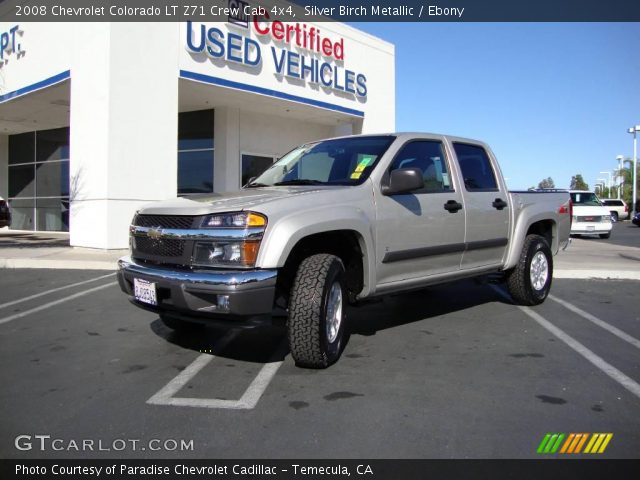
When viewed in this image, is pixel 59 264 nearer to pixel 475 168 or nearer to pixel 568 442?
pixel 475 168

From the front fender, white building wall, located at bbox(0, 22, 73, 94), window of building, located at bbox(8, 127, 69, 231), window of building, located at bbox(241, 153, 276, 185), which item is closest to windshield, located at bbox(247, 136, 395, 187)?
the front fender

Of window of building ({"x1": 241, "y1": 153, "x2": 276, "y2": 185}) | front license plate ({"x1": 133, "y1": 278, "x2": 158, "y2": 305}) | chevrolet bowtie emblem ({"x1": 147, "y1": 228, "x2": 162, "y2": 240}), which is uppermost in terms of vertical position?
window of building ({"x1": 241, "y1": 153, "x2": 276, "y2": 185})

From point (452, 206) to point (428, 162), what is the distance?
1.65ft

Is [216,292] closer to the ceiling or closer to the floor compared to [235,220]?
closer to the floor

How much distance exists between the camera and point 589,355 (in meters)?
4.40

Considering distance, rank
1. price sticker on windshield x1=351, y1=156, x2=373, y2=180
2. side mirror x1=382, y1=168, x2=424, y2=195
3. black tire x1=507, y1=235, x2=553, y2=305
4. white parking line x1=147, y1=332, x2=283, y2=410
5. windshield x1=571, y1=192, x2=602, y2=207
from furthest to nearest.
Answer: windshield x1=571, y1=192, x2=602, y2=207 < black tire x1=507, y1=235, x2=553, y2=305 < price sticker on windshield x1=351, y1=156, x2=373, y2=180 < side mirror x1=382, y1=168, x2=424, y2=195 < white parking line x1=147, y1=332, x2=283, y2=410

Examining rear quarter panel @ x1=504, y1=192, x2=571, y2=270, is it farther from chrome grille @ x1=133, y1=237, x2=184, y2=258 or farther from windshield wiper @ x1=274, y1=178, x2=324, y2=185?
chrome grille @ x1=133, y1=237, x2=184, y2=258

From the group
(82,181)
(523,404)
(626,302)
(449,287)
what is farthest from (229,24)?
(523,404)

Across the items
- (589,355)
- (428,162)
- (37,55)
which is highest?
(37,55)

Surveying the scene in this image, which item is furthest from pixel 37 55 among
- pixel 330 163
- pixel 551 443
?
pixel 551 443

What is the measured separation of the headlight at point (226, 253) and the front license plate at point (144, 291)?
0.41 m

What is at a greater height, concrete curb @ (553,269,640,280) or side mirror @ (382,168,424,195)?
side mirror @ (382,168,424,195)

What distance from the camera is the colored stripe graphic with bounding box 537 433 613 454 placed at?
2752mm

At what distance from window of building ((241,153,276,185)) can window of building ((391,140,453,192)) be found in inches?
522
